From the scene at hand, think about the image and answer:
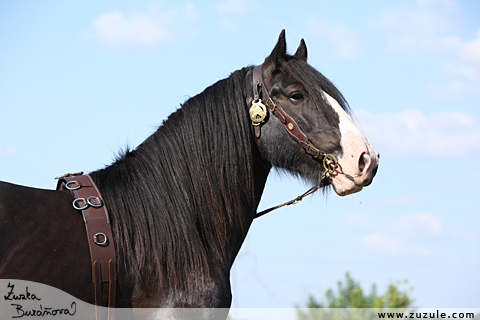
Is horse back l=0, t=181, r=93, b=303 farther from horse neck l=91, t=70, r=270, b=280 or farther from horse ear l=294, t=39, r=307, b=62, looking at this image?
horse ear l=294, t=39, r=307, b=62

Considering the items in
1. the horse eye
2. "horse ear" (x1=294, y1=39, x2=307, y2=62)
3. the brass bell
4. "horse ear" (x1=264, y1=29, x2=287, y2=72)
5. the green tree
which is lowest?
the green tree

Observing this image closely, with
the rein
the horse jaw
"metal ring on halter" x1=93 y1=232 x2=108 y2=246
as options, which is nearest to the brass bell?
the rein

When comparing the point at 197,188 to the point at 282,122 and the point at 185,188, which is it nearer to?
the point at 185,188

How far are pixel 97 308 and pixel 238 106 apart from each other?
2078mm

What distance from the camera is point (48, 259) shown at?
9.62ft

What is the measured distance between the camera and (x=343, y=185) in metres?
3.74

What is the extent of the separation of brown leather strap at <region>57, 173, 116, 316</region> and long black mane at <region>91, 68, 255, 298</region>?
9 centimetres

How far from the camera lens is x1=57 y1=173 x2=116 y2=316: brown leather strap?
3.03 meters

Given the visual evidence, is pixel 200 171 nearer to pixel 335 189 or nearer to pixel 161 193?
A: pixel 161 193

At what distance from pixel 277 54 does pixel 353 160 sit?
4.09 feet

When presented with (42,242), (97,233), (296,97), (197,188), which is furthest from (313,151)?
(42,242)

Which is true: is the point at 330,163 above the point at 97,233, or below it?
above
